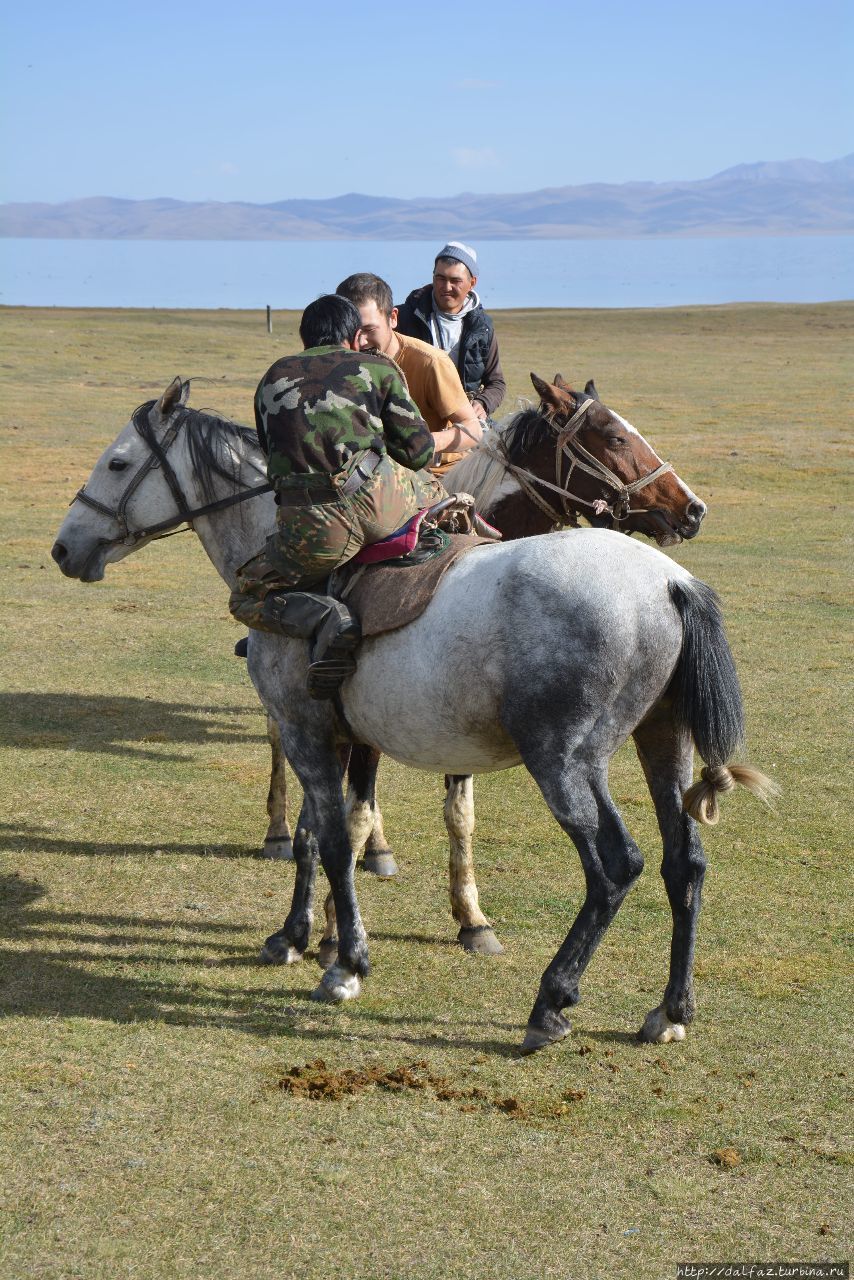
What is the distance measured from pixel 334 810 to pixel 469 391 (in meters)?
3.12

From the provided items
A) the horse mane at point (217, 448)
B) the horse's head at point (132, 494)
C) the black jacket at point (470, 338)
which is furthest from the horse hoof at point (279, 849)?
the black jacket at point (470, 338)

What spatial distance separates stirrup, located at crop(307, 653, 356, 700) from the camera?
526 cm

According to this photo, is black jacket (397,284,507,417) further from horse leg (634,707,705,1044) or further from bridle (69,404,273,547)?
horse leg (634,707,705,1044)

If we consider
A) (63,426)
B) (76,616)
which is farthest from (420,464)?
(63,426)

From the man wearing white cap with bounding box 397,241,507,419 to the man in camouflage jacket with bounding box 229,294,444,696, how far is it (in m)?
2.03

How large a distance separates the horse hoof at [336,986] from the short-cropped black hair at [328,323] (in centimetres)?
266

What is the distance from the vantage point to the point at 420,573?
5.21 meters

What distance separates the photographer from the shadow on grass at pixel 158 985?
18.0 ft

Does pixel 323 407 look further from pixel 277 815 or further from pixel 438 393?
pixel 277 815

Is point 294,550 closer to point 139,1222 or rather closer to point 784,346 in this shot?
point 139,1222

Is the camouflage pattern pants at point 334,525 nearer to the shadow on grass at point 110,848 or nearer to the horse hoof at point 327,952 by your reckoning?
the horse hoof at point 327,952

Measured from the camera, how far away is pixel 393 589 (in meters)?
5.21

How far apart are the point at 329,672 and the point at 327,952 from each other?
155 centimetres

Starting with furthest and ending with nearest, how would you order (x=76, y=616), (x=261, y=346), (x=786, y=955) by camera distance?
(x=261, y=346), (x=76, y=616), (x=786, y=955)
